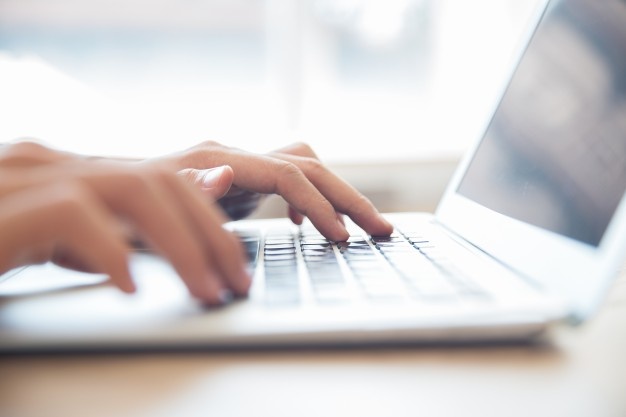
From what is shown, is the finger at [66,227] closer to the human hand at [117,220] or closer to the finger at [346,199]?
the human hand at [117,220]

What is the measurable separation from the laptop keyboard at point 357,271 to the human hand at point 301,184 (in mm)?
22

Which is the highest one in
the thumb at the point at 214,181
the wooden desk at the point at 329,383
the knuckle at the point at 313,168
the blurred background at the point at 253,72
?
the wooden desk at the point at 329,383

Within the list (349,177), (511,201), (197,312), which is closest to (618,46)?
(511,201)

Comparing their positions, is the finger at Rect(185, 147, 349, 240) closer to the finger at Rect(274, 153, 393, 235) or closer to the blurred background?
the finger at Rect(274, 153, 393, 235)

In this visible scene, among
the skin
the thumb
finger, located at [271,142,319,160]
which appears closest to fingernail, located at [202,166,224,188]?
the thumb

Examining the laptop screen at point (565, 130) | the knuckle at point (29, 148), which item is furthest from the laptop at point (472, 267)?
the knuckle at point (29, 148)

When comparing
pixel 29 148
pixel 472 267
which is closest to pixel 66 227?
pixel 29 148

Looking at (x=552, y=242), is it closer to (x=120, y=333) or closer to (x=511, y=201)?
(x=511, y=201)

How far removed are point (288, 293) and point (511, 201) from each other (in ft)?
0.91

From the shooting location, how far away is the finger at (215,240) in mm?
356

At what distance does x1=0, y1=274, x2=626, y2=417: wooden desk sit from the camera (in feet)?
0.82

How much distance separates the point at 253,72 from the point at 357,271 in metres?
1.34

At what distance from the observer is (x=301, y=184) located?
1.95 feet

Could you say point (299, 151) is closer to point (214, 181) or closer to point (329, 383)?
point (214, 181)
